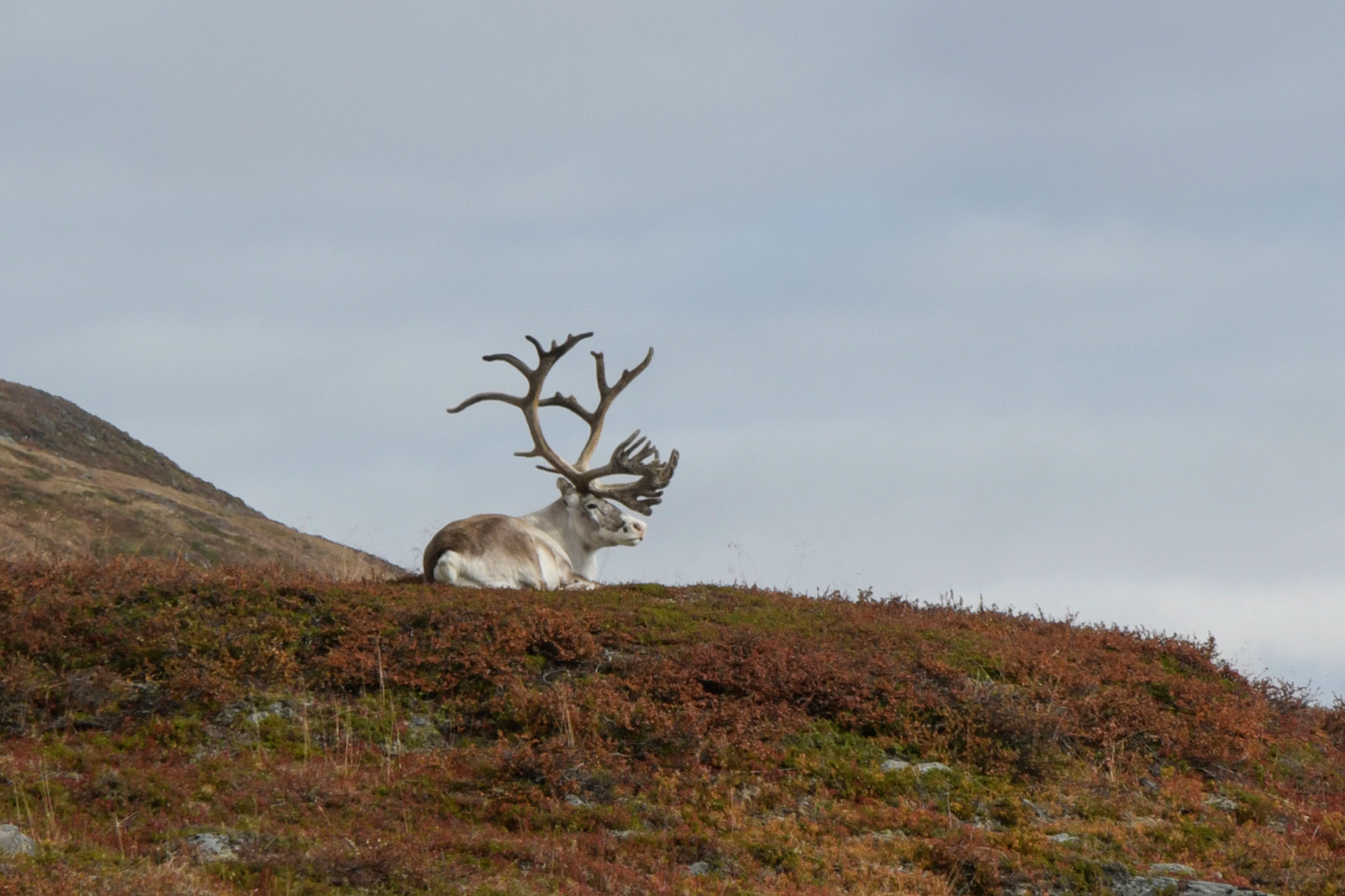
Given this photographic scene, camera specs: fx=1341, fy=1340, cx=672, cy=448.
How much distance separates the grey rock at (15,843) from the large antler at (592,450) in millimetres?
10521

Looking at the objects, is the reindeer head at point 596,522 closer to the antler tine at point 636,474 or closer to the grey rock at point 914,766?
the antler tine at point 636,474

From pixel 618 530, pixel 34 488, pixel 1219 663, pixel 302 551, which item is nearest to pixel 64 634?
pixel 618 530

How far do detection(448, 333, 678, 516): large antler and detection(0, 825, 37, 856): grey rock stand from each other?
1052 cm

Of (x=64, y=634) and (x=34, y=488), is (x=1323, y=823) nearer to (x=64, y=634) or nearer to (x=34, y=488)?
(x=64, y=634)

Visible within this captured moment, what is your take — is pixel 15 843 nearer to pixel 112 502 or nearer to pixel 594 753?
pixel 594 753

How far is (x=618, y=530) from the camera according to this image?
18609 mm

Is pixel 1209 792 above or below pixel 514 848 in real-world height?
above

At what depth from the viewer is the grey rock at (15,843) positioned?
313 inches

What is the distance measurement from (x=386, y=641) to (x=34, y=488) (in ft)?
104

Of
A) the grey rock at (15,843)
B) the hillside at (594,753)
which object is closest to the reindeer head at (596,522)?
the hillside at (594,753)

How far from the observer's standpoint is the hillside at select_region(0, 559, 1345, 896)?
357 inches

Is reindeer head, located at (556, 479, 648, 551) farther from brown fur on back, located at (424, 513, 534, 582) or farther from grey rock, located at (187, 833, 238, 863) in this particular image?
grey rock, located at (187, 833, 238, 863)

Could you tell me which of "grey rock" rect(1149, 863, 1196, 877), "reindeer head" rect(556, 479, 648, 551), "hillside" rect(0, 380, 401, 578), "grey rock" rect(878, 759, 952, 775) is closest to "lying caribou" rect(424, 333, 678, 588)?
"reindeer head" rect(556, 479, 648, 551)

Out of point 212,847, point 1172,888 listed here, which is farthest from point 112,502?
point 1172,888
